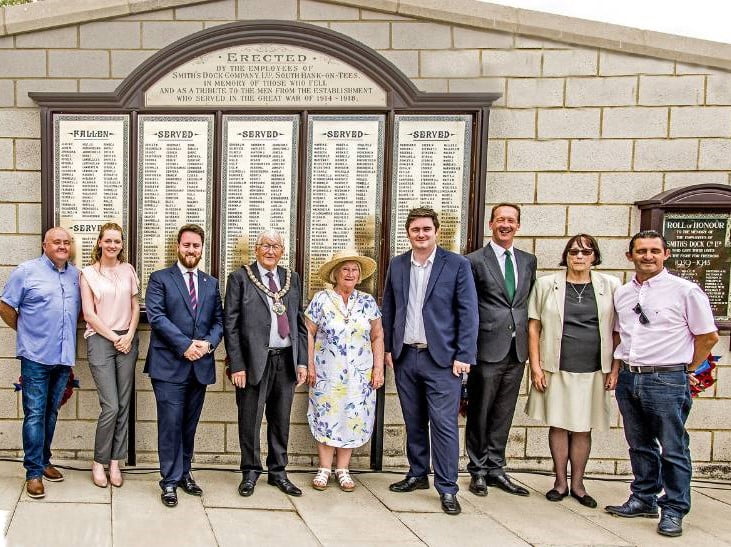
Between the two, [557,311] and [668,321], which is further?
[557,311]

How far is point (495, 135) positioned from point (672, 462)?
2.55m

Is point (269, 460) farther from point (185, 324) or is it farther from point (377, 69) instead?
point (377, 69)

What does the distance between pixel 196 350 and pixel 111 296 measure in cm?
75

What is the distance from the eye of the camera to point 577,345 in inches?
151

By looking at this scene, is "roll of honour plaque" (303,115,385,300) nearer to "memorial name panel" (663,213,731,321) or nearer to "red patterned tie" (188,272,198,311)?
"red patterned tie" (188,272,198,311)

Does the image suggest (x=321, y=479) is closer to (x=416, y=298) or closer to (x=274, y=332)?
(x=274, y=332)

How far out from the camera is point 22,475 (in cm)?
420

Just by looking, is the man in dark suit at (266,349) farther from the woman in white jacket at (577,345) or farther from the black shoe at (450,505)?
the woman in white jacket at (577,345)

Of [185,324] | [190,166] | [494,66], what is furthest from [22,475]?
[494,66]

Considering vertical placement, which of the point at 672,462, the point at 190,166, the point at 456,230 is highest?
the point at 190,166

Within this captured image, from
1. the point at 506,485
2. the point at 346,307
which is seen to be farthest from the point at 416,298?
the point at 506,485

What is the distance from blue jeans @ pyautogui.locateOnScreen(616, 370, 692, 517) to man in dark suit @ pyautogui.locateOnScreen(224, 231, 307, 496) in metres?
2.12

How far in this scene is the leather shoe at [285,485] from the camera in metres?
3.93

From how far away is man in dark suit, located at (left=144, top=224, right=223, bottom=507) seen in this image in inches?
146
